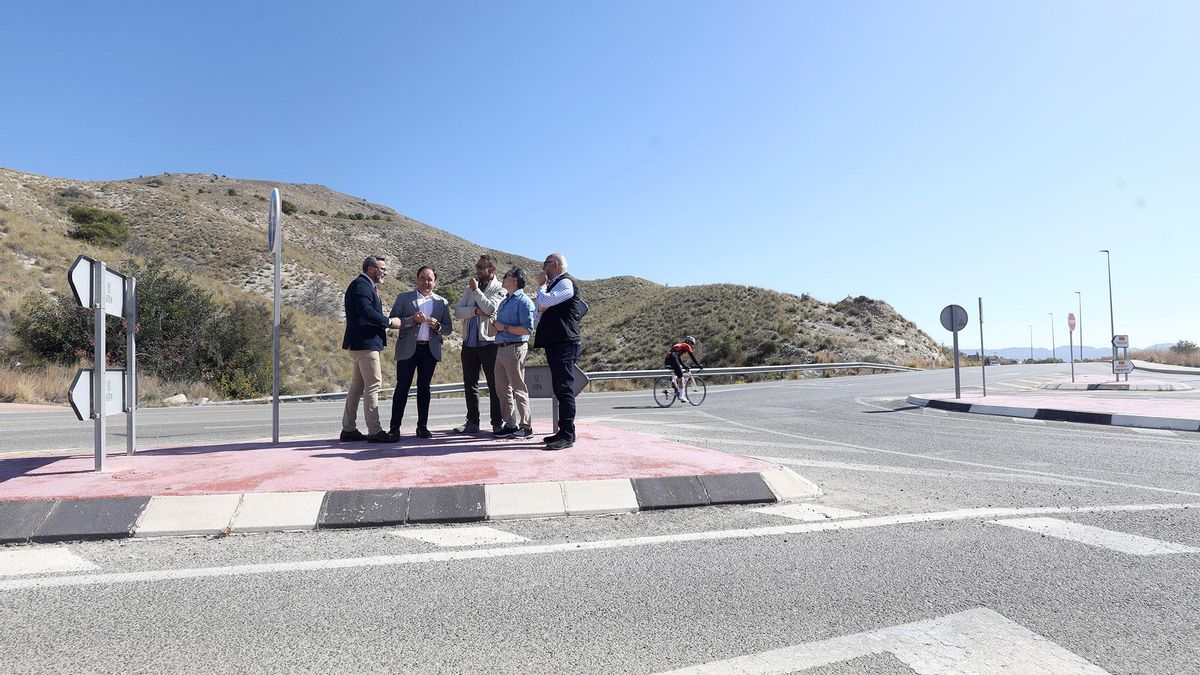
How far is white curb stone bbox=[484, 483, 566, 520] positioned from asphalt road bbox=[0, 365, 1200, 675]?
0.61 ft

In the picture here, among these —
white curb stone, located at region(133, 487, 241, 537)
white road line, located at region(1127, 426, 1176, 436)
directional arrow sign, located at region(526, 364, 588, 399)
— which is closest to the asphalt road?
white curb stone, located at region(133, 487, 241, 537)

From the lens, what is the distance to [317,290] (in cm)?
4309

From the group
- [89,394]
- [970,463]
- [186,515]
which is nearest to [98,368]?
[89,394]

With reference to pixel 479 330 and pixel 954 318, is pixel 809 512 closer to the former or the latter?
pixel 479 330

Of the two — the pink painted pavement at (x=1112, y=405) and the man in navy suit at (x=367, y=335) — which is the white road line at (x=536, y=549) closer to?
the man in navy suit at (x=367, y=335)

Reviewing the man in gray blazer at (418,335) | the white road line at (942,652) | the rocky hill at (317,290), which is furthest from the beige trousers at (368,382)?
the rocky hill at (317,290)

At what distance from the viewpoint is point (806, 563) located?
149 inches

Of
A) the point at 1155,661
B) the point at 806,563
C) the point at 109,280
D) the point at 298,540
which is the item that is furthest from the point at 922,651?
the point at 109,280

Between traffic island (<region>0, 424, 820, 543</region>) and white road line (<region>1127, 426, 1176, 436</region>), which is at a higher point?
traffic island (<region>0, 424, 820, 543</region>)

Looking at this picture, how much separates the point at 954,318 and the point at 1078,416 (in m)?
4.54

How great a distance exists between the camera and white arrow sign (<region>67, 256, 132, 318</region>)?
A: 532 centimetres

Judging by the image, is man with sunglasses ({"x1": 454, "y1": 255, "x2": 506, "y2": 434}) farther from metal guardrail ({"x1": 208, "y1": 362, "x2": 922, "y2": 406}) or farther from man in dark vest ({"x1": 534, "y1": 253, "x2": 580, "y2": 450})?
metal guardrail ({"x1": 208, "y1": 362, "x2": 922, "y2": 406})

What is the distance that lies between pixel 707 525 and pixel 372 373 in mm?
4190

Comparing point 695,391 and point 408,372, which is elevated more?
point 408,372
